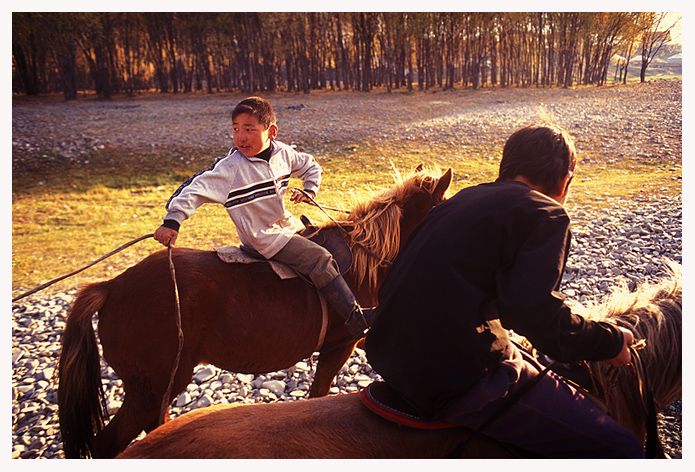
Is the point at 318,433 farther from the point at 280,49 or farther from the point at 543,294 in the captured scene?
the point at 280,49

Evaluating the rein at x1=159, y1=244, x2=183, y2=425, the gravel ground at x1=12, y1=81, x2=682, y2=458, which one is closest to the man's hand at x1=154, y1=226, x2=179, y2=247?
the rein at x1=159, y1=244, x2=183, y2=425

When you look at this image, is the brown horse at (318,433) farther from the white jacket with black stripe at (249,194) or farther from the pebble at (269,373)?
the pebble at (269,373)

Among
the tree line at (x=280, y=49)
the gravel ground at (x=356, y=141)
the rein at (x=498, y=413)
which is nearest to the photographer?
the rein at (x=498, y=413)

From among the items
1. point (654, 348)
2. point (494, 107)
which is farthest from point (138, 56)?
point (654, 348)

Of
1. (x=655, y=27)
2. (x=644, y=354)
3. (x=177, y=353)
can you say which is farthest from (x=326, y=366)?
(x=655, y=27)

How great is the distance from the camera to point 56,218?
1041 centimetres

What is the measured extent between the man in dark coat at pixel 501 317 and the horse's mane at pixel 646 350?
0.36 metres

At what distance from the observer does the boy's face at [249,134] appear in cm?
304

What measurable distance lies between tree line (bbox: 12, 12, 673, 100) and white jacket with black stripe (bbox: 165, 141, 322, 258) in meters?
16.4

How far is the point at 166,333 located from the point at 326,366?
1285mm

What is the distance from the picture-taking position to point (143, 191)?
12.2 metres

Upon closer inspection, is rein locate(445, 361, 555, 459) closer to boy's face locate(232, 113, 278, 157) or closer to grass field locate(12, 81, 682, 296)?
boy's face locate(232, 113, 278, 157)

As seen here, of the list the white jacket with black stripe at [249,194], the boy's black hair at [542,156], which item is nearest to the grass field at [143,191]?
the white jacket with black stripe at [249,194]
